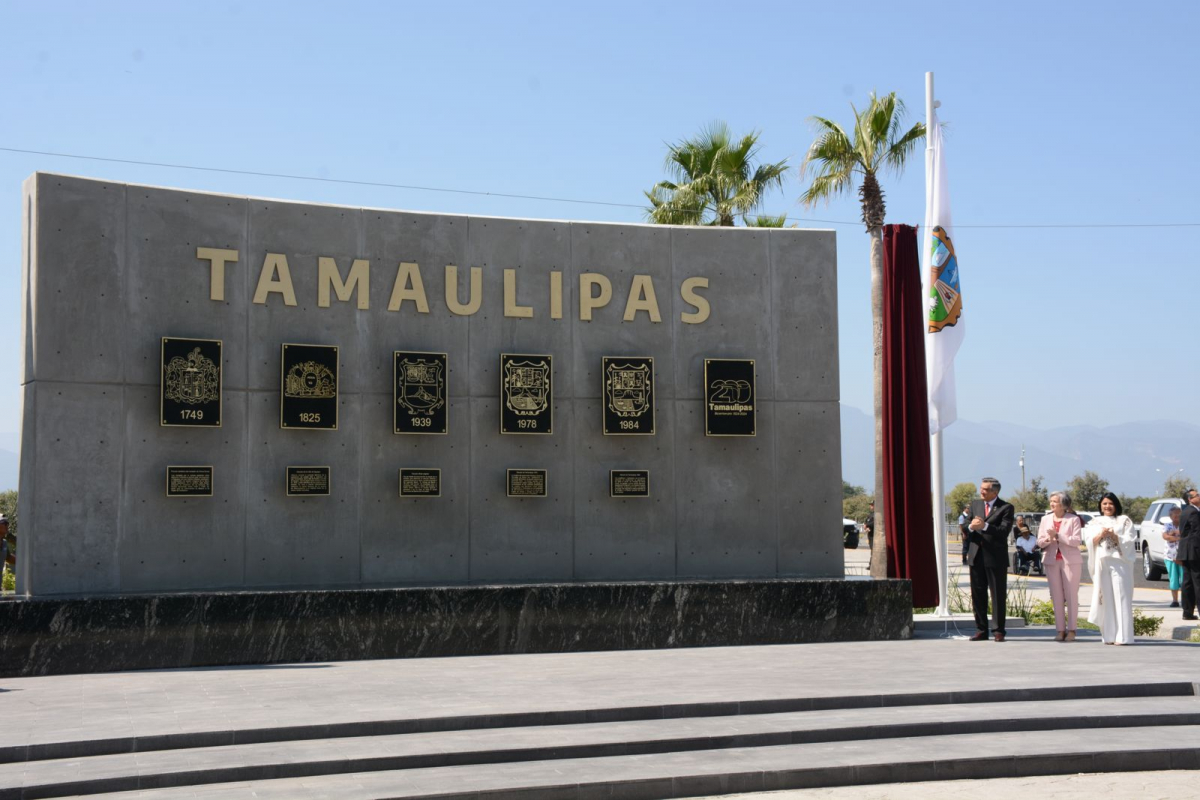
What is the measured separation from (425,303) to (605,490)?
3.00 meters

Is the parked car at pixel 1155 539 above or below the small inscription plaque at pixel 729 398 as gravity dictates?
below

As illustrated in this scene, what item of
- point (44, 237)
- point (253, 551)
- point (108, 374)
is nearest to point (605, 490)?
point (253, 551)

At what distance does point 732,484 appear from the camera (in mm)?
14805

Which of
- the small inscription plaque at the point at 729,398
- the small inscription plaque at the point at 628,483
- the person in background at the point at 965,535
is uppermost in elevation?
the small inscription plaque at the point at 729,398

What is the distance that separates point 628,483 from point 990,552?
4.29 meters

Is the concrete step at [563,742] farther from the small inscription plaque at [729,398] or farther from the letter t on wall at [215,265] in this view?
the letter t on wall at [215,265]

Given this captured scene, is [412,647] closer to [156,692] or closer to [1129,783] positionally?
[156,692]

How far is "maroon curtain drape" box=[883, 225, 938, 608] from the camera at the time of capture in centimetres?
1548

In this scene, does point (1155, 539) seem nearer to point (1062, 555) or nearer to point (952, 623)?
point (952, 623)

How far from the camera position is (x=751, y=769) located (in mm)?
8094

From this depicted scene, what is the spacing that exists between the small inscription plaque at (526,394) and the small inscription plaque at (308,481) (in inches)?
81.3

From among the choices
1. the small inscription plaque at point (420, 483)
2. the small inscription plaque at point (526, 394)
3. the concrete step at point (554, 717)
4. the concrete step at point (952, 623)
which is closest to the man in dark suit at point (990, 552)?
the concrete step at point (952, 623)

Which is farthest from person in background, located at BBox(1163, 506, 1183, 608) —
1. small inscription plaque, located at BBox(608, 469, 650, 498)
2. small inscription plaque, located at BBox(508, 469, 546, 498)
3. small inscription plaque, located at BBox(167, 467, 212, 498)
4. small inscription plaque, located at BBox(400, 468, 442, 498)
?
small inscription plaque, located at BBox(167, 467, 212, 498)

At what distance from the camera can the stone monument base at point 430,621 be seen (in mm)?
11531
